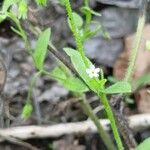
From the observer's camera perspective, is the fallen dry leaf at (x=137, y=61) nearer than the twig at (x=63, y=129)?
No

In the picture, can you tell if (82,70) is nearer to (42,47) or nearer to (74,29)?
(74,29)

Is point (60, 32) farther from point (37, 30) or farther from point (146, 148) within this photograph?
point (146, 148)

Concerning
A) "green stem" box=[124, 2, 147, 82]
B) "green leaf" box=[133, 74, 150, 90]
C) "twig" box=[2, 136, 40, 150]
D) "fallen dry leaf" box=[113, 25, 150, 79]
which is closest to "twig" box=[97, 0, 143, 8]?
"fallen dry leaf" box=[113, 25, 150, 79]

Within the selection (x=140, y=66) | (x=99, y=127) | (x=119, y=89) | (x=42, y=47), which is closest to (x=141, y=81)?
(x=140, y=66)

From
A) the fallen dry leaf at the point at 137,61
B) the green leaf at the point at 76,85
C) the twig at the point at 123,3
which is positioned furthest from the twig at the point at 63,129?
the twig at the point at 123,3

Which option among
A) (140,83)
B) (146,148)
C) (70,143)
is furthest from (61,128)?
(146,148)

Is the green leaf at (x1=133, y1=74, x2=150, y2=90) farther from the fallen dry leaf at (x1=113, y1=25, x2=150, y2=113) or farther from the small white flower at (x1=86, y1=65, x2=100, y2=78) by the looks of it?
the small white flower at (x1=86, y1=65, x2=100, y2=78)

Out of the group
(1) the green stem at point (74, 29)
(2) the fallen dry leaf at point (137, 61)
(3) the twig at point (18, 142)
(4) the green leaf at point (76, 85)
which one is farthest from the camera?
(2) the fallen dry leaf at point (137, 61)

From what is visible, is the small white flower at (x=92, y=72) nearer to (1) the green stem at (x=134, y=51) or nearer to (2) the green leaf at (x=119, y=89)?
(2) the green leaf at (x=119, y=89)
